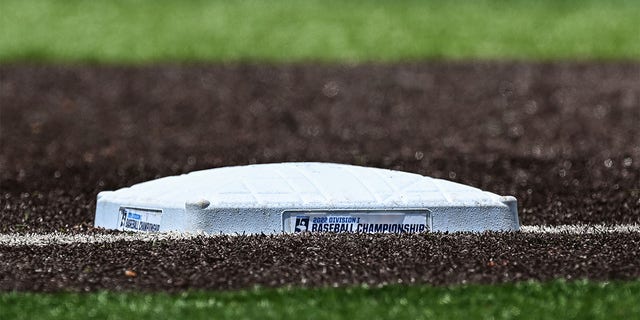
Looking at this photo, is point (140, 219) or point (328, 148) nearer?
point (140, 219)

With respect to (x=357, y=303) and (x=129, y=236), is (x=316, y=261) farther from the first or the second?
(x=129, y=236)

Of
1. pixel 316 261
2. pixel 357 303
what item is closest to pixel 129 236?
pixel 316 261

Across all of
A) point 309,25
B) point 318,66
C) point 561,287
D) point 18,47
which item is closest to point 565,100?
point 318,66

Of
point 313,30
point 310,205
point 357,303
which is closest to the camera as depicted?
point 357,303

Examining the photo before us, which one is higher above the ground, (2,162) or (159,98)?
(159,98)

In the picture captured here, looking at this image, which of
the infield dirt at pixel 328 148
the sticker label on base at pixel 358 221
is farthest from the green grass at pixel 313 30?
the sticker label on base at pixel 358 221

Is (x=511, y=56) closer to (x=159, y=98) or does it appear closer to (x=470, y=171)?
(x=159, y=98)

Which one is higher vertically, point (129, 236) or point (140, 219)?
point (140, 219)
